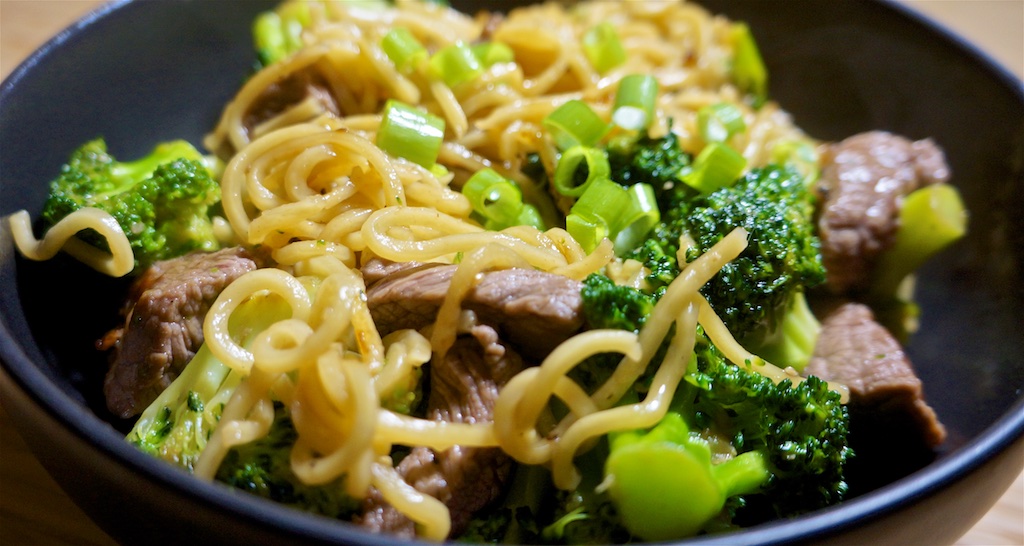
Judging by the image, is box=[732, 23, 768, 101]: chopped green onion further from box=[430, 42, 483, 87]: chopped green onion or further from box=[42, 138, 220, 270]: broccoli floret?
box=[42, 138, 220, 270]: broccoli floret

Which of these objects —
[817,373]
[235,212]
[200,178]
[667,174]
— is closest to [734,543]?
[817,373]

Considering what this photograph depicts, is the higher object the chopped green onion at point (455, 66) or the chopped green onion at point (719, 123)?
the chopped green onion at point (455, 66)

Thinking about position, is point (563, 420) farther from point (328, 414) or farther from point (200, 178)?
point (200, 178)

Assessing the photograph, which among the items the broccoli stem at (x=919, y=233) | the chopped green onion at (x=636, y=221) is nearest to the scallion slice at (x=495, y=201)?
the chopped green onion at (x=636, y=221)

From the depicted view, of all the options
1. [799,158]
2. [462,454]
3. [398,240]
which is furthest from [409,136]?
[799,158]

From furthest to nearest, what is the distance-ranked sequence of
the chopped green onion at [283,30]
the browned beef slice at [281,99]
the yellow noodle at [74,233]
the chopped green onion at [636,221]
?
the chopped green onion at [283,30] → the browned beef slice at [281,99] → the chopped green onion at [636,221] → the yellow noodle at [74,233]

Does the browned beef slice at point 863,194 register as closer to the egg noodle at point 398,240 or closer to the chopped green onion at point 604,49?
the egg noodle at point 398,240

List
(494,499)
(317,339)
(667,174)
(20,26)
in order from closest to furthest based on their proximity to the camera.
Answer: (317,339), (494,499), (667,174), (20,26)

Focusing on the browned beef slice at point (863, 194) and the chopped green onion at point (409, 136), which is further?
the browned beef slice at point (863, 194)
